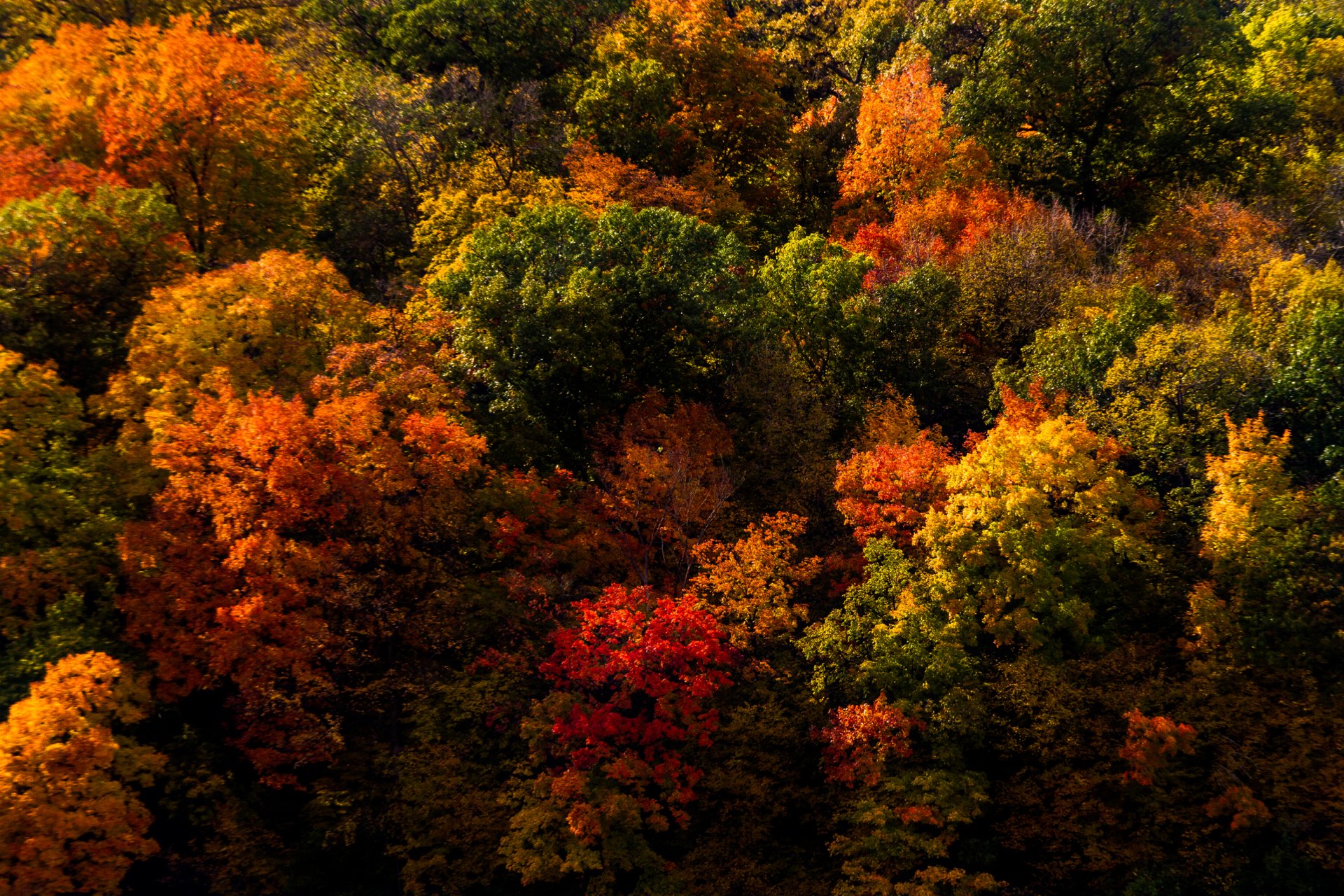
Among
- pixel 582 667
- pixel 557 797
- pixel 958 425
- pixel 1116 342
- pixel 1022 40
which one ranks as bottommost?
pixel 557 797

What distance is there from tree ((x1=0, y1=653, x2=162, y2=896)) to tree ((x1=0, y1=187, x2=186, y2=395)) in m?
11.0

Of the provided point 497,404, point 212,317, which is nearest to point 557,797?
point 497,404

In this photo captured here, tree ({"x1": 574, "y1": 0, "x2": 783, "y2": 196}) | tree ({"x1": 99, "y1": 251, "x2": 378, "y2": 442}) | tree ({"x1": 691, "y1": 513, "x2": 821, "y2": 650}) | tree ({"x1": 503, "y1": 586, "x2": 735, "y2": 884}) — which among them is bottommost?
tree ({"x1": 503, "y1": 586, "x2": 735, "y2": 884})

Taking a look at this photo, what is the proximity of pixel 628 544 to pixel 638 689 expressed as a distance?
661 centimetres

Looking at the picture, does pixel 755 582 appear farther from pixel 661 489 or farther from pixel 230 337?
pixel 230 337

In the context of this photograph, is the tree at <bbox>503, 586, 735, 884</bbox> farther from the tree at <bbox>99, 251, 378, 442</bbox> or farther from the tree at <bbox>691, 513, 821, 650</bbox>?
the tree at <bbox>99, 251, 378, 442</bbox>

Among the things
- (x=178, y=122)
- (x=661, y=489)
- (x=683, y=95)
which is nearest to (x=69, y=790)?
(x=661, y=489)

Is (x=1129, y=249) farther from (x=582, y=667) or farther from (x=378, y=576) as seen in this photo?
(x=378, y=576)

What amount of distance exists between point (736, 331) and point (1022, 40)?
26.6m

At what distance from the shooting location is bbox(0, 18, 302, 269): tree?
1428 inches

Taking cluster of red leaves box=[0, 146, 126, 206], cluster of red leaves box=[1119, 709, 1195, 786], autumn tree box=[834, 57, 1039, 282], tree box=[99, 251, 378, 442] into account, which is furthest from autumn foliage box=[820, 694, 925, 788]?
cluster of red leaves box=[0, 146, 126, 206]

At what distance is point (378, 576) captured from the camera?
90.3ft

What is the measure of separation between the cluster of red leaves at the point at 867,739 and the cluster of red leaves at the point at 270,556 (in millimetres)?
13268

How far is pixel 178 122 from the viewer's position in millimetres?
37406
